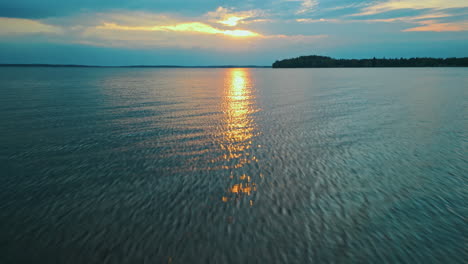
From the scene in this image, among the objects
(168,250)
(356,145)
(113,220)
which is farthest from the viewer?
(356,145)

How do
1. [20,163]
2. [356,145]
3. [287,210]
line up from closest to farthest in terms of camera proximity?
[287,210]
[20,163]
[356,145]

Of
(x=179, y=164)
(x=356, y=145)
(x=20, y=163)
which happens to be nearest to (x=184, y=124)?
(x=179, y=164)

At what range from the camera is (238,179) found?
11.0 meters

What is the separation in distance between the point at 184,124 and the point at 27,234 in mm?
14042

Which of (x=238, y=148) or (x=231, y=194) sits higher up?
(x=238, y=148)

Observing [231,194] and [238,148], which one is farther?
[238,148]

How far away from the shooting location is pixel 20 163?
487 inches

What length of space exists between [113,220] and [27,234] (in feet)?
7.77

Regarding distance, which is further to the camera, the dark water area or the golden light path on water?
the golden light path on water

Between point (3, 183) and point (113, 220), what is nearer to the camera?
point (113, 220)

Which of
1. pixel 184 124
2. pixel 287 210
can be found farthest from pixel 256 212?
pixel 184 124

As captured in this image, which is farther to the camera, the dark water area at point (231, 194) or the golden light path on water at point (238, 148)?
the golden light path on water at point (238, 148)

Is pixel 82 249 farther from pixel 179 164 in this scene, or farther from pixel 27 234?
pixel 179 164

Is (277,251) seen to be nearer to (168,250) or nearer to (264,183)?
(168,250)
